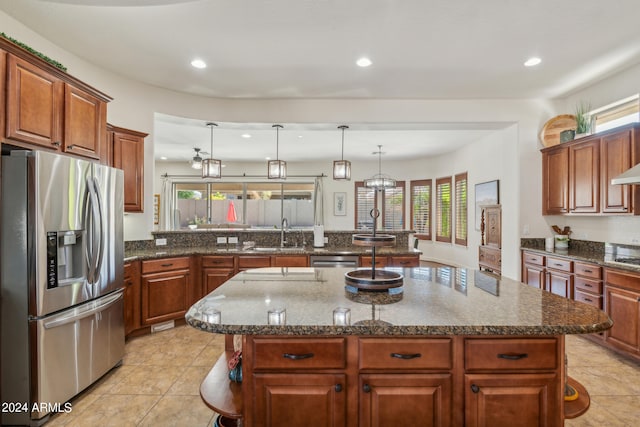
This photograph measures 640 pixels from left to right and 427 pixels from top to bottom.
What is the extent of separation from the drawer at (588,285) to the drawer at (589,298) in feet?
0.10

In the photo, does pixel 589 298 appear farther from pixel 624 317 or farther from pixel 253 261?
pixel 253 261

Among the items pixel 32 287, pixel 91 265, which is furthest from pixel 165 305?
pixel 32 287

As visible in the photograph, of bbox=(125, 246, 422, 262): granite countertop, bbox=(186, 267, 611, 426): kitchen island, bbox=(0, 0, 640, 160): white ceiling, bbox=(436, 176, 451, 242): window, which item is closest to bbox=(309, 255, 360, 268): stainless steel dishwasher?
bbox=(125, 246, 422, 262): granite countertop

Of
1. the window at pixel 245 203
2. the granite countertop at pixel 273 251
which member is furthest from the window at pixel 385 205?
the granite countertop at pixel 273 251

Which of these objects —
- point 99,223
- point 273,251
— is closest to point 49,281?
point 99,223

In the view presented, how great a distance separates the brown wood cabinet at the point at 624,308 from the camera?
266 centimetres

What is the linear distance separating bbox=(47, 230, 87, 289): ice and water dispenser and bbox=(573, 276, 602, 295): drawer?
4.35 meters

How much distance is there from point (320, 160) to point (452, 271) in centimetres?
657

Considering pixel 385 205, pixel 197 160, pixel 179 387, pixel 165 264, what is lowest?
pixel 179 387

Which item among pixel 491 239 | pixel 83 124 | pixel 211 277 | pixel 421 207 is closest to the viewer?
pixel 83 124

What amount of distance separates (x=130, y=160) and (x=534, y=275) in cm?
487

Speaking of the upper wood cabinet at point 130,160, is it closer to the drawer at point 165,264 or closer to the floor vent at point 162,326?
the drawer at point 165,264

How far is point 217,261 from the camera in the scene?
12.6 ft

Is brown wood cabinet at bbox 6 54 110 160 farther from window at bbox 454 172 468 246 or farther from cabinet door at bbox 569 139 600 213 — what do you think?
window at bbox 454 172 468 246
